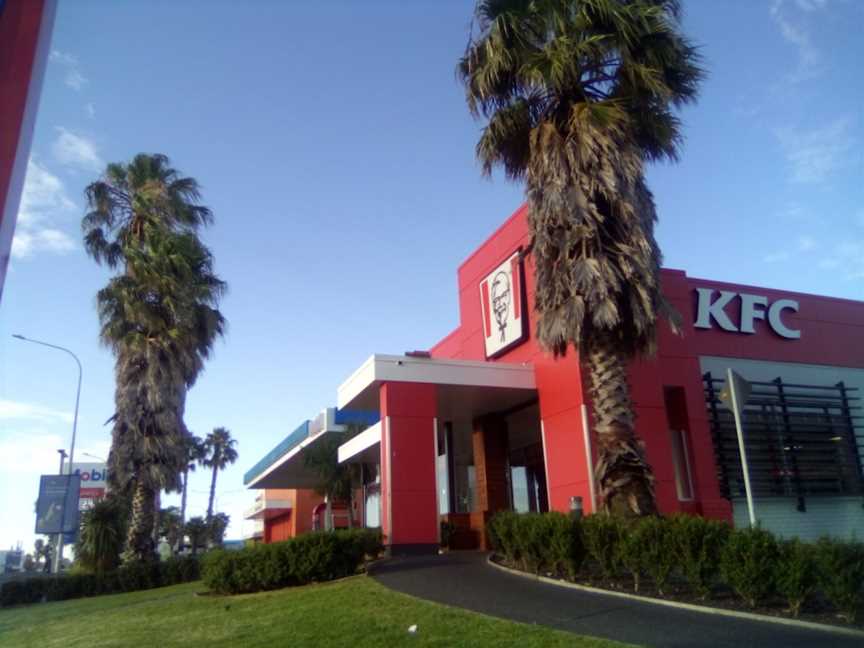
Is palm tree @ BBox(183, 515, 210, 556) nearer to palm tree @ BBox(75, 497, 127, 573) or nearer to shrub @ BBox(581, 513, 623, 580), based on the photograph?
palm tree @ BBox(75, 497, 127, 573)

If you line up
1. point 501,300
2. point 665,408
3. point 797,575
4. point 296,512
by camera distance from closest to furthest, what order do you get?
point 797,575
point 665,408
point 501,300
point 296,512

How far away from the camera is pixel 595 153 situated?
45.7 feet

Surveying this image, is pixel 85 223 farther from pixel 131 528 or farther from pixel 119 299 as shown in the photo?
pixel 131 528

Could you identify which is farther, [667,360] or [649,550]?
[667,360]

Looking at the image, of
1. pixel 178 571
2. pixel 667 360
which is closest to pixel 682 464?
pixel 667 360

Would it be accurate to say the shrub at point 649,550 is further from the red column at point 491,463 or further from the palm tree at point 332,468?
the palm tree at point 332,468

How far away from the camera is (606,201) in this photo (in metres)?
14.1

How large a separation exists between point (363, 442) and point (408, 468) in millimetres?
Result: 4722

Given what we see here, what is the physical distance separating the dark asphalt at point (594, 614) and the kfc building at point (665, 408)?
16.1 feet

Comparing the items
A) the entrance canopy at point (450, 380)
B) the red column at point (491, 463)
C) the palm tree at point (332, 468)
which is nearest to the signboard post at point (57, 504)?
the palm tree at point (332, 468)

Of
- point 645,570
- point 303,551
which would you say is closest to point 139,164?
point 303,551

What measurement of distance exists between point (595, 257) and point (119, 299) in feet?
56.8

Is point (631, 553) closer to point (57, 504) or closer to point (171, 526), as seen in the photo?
point (57, 504)

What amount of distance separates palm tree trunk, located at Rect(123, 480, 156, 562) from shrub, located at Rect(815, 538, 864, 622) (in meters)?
19.7
